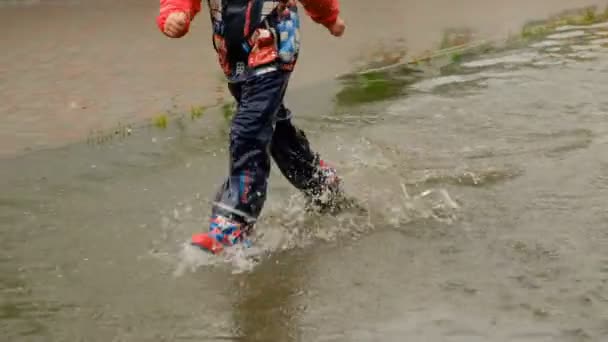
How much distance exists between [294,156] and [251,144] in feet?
1.58

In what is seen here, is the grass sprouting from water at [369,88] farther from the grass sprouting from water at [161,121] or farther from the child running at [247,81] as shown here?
the child running at [247,81]

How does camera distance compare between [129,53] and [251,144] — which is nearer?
[251,144]

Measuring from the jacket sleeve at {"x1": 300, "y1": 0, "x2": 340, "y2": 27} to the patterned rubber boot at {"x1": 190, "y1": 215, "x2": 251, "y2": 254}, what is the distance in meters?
0.97

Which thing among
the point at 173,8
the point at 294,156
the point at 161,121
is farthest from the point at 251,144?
the point at 161,121

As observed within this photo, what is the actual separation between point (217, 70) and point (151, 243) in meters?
3.15

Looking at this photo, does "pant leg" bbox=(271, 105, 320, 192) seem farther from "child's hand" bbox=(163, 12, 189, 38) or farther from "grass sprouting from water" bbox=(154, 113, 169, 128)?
"grass sprouting from water" bbox=(154, 113, 169, 128)

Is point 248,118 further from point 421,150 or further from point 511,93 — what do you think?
point 511,93

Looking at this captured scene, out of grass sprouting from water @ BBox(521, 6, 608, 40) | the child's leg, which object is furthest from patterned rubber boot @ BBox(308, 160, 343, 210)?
grass sprouting from water @ BBox(521, 6, 608, 40)

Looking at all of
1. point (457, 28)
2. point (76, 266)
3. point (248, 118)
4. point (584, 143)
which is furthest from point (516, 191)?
point (457, 28)

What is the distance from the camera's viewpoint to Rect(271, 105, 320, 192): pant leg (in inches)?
160

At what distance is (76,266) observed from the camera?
3.69 metres

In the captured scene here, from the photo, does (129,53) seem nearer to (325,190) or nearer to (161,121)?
(161,121)

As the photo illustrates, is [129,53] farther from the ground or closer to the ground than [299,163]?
closer to the ground

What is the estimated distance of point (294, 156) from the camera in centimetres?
411
